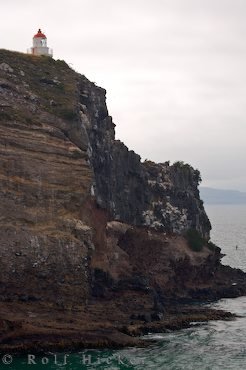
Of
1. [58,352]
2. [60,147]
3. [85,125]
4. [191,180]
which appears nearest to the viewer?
[58,352]

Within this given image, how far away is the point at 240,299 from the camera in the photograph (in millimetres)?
104625

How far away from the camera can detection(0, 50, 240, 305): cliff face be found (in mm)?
81688

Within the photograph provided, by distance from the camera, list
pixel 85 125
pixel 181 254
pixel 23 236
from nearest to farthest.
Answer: pixel 23 236 < pixel 85 125 < pixel 181 254

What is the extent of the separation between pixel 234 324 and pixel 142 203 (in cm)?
3243

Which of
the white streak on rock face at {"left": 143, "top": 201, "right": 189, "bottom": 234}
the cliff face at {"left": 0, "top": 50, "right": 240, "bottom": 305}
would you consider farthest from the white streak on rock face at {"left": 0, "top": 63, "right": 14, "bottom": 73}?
the white streak on rock face at {"left": 143, "top": 201, "right": 189, "bottom": 234}

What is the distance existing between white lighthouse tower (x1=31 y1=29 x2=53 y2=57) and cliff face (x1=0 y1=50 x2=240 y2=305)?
6207mm

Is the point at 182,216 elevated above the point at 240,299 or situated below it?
above

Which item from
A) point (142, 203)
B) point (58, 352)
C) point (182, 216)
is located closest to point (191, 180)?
point (182, 216)

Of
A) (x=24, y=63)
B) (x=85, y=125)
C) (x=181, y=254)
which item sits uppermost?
(x=24, y=63)

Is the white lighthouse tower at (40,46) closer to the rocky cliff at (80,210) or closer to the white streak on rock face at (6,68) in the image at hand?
the rocky cliff at (80,210)

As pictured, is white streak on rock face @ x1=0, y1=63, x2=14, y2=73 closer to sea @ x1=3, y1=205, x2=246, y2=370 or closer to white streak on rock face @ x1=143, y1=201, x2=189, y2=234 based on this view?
white streak on rock face @ x1=143, y1=201, x2=189, y2=234

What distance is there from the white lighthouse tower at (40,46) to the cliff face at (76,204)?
6207mm

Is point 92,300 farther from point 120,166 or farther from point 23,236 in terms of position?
point 120,166

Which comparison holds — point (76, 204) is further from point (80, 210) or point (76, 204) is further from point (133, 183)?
point (133, 183)
